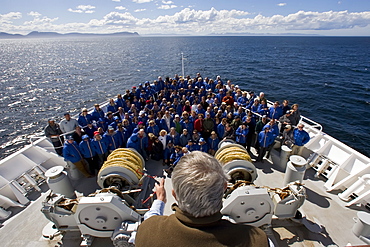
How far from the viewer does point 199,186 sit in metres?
1.27

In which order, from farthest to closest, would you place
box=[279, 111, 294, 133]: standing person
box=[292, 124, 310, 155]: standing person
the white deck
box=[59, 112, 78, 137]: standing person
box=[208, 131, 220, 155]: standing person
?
box=[279, 111, 294, 133]: standing person, box=[59, 112, 78, 137]: standing person, box=[208, 131, 220, 155]: standing person, box=[292, 124, 310, 155]: standing person, the white deck

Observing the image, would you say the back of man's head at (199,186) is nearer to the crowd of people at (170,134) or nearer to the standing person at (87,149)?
the crowd of people at (170,134)

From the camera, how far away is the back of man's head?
50.0 inches

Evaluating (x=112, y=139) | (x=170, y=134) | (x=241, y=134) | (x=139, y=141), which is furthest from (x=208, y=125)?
(x=112, y=139)

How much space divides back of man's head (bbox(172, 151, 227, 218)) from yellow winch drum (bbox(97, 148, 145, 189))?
398 centimetres

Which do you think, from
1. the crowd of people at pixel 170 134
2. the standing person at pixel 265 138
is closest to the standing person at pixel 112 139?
the crowd of people at pixel 170 134

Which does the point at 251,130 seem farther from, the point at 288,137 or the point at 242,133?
the point at 288,137

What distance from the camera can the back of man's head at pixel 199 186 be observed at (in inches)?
50.0

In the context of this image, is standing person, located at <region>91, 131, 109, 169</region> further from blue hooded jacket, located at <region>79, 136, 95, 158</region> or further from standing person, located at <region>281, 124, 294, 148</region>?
standing person, located at <region>281, 124, 294, 148</region>

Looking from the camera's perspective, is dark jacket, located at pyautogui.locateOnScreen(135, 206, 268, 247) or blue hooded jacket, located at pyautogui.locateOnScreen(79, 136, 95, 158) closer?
dark jacket, located at pyautogui.locateOnScreen(135, 206, 268, 247)

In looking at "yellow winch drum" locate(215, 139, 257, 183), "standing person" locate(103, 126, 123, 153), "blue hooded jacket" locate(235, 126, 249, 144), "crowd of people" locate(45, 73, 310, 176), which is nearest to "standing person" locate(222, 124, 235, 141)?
"crowd of people" locate(45, 73, 310, 176)

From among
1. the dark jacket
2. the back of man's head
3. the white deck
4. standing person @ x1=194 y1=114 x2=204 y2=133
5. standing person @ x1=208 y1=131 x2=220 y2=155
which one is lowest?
the white deck

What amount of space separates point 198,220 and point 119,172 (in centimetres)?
410

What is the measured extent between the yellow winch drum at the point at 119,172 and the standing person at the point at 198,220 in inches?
151
